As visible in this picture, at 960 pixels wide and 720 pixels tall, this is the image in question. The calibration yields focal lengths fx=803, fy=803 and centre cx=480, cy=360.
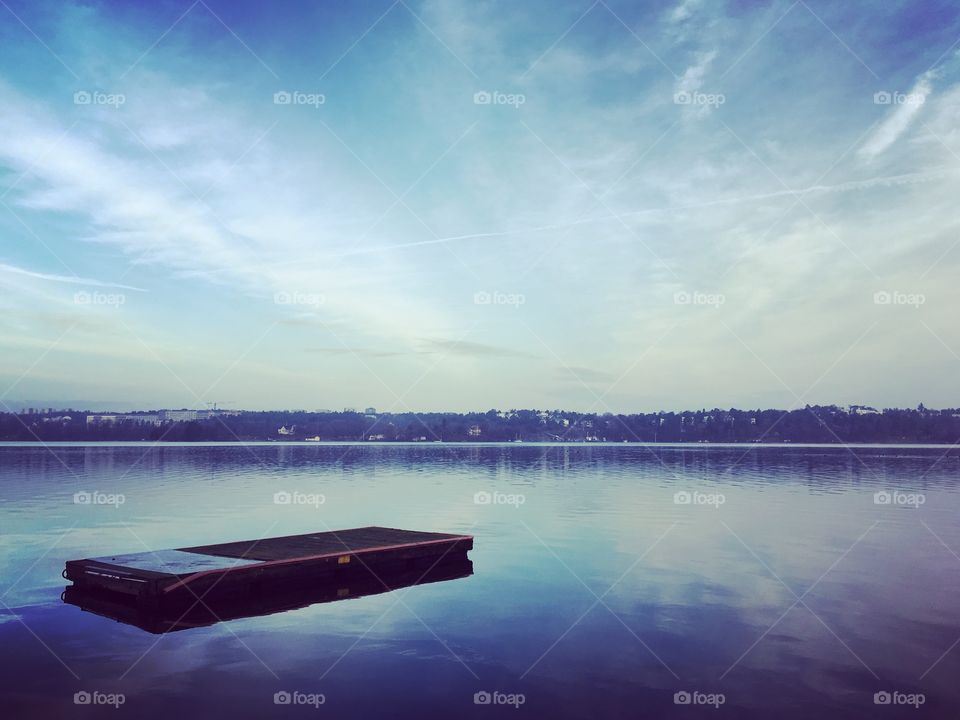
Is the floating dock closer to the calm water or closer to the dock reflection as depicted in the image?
the dock reflection

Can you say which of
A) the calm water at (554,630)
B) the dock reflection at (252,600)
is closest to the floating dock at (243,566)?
the dock reflection at (252,600)

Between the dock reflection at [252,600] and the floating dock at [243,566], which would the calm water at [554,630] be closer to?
the dock reflection at [252,600]

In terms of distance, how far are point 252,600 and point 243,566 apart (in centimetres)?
98

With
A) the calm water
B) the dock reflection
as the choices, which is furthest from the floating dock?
the calm water

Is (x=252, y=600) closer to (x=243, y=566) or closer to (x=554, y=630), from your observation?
(x=243, y=566)

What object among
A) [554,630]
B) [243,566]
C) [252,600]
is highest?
[243,566]

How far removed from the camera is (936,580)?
27312 mm

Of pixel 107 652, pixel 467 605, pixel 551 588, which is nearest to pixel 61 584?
pixel 107 652

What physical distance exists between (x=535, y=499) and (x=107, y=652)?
42.9 metres

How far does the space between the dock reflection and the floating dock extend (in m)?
0.11

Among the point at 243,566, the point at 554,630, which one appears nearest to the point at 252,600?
the point at 243,566

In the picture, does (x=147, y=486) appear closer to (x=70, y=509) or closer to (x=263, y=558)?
(x=70, y=509)

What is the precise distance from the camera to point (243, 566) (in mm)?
22781

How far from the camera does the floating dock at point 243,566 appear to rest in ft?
69.5
